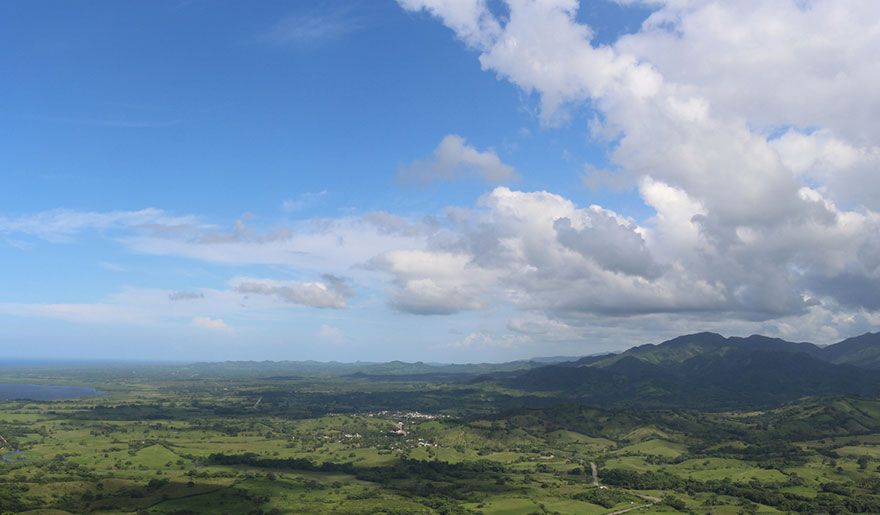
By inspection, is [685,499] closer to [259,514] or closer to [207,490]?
[259,514]

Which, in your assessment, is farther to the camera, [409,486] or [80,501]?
[409,486]

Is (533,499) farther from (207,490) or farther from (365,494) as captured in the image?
(207,490)

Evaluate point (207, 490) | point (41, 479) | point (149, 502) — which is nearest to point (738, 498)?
point (207, 490)

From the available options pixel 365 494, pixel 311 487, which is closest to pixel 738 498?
pixel 365 494

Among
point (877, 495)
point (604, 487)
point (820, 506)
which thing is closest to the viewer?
point (820, 506)

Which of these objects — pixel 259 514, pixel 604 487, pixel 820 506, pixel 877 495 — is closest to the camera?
pixel 259 514

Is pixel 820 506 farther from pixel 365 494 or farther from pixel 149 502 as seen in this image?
pixel 149 502

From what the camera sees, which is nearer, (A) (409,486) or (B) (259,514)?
(B) (259,514)

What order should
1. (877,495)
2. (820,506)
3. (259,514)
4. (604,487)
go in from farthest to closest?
(604,487) < (877,495) < (820,506) < (259,514)

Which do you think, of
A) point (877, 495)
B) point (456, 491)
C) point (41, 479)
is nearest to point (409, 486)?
point (456, 491)
